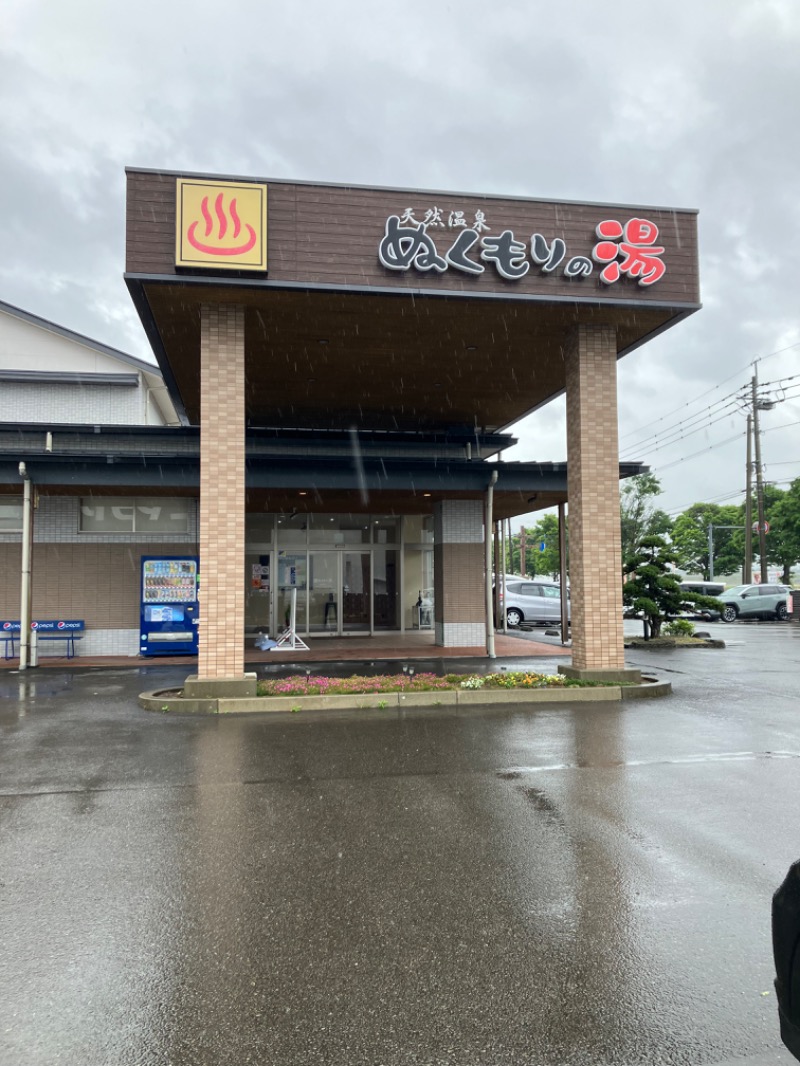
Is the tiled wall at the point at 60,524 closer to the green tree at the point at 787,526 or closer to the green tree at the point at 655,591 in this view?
the green tree at the point at 655,591

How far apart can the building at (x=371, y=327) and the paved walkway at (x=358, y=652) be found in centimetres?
351

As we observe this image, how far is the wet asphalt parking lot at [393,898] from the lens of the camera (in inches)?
114

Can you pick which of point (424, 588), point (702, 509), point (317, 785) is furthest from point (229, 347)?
point (702, 509)

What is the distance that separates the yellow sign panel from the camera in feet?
33.0

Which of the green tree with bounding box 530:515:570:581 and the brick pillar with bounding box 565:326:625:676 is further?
the green tree with bounding box 530:515:570:581

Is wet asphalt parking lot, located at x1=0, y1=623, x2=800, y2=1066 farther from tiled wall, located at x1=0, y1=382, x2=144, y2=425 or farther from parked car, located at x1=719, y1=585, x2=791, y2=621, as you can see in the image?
parked car, located at x1=719, y1=585, x2=791, y2=621

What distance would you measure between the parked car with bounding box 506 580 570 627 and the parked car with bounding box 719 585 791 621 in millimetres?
8269

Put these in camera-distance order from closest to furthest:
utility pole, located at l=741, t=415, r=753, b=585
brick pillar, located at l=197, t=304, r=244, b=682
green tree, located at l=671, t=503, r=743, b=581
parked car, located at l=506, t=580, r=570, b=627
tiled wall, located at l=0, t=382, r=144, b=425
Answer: brick pillar, located at l=197, t=304, r=244, b=682
tiled wall, located at l=0, t=382, r=144, b=425
parked car, located at l=506, t=580, r=570, b=627
utility pole, located at l=741, t=415, r=753, b=585
green tree, located at l=671, t=503, r=743, b=581

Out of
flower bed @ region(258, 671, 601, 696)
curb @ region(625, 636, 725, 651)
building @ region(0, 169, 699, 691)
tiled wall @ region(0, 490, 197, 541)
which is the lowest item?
curb @ region(625, 636, 725, 651)

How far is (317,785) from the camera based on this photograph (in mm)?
6375

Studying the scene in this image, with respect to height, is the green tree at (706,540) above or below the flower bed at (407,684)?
above

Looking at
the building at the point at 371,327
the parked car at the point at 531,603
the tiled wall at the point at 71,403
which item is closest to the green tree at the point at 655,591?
the building at the point at 371,327

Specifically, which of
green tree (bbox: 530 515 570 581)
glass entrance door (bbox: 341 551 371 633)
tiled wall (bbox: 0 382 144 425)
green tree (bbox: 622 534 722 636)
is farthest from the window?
green tree (bbox: 530 515 570 581)

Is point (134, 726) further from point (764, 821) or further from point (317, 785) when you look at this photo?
point (764, 821)
